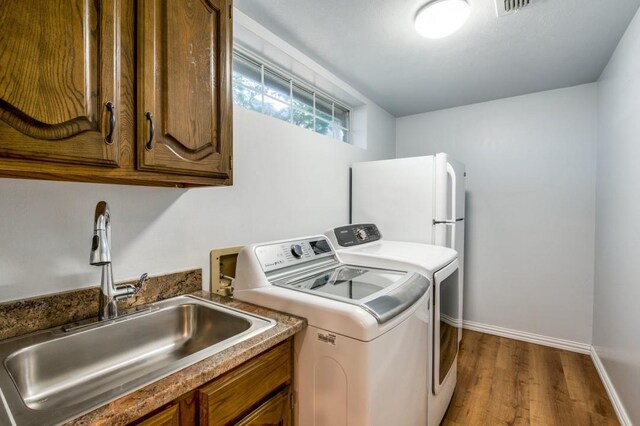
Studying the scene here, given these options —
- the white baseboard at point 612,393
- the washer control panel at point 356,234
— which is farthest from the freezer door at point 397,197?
the white baseboard at point 612,393

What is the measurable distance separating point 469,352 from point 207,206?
2.45 m

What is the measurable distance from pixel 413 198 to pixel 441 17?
1180 mm

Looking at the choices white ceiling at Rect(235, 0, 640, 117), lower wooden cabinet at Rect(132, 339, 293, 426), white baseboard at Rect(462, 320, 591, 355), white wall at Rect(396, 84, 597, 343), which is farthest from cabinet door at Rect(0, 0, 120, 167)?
white baseboard at Rect(462, 320, 591, 355)

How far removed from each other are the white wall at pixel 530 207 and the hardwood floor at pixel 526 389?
1.09 feet

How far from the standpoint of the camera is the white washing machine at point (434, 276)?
1475 mm

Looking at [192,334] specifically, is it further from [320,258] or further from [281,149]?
[281,149]

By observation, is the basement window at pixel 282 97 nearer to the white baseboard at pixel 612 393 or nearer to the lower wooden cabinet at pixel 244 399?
the lower wooden cabinet at pixel 244 399

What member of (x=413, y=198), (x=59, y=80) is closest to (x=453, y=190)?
(x=413, y=198)

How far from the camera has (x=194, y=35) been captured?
41.0 inches

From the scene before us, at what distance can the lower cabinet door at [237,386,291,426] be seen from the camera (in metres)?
0.93

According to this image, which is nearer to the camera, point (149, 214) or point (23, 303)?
point (23, 303)

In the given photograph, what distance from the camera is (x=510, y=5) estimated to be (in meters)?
1.50

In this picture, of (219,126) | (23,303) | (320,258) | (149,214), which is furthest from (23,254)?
(320,258)

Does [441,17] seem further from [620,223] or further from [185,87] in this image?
[620,223]
